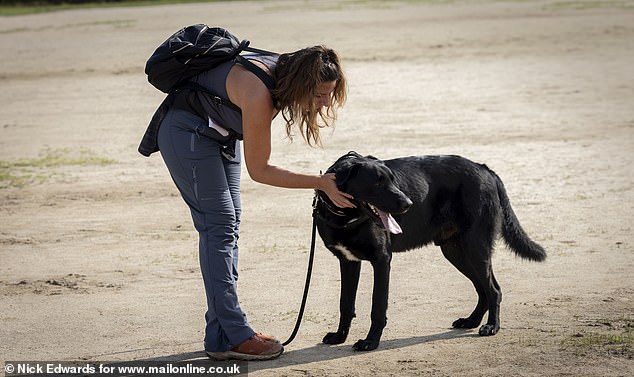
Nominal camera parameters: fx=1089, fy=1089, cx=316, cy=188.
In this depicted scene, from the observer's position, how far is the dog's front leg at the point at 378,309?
5863 millimetres

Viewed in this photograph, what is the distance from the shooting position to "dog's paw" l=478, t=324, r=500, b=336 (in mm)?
6160

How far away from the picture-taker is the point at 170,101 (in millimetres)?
5543

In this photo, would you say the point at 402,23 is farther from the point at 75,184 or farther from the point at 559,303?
the point at 559,303

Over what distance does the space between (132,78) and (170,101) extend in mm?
12297

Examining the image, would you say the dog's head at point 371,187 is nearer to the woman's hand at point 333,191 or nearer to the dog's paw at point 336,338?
the woman's hand at point 333,191

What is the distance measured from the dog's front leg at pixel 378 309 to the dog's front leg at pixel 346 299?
152 millimetres

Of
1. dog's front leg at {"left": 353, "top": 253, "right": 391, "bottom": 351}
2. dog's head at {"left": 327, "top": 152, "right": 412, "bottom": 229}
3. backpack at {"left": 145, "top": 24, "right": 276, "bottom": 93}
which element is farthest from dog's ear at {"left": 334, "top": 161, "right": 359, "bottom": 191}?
backpack at {"left": 145, "top": 24, "right": 276, "bottom": 93}

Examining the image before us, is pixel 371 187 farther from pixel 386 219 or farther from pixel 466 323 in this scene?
pixel 466 323

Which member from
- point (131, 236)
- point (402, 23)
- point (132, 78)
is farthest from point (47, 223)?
point (402, 23)

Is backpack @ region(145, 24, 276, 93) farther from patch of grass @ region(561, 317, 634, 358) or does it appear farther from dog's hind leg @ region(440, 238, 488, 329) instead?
patch of grass @ region(561, 317, 634, 358)

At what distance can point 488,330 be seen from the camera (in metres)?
6.17

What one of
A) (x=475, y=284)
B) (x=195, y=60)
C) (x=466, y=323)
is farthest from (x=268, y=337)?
(x=195, y=60)

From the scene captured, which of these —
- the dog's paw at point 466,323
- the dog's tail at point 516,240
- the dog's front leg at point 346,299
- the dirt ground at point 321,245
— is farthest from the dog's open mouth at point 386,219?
the dog's tail at point 516,240

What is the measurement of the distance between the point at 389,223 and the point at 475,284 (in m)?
1.07
